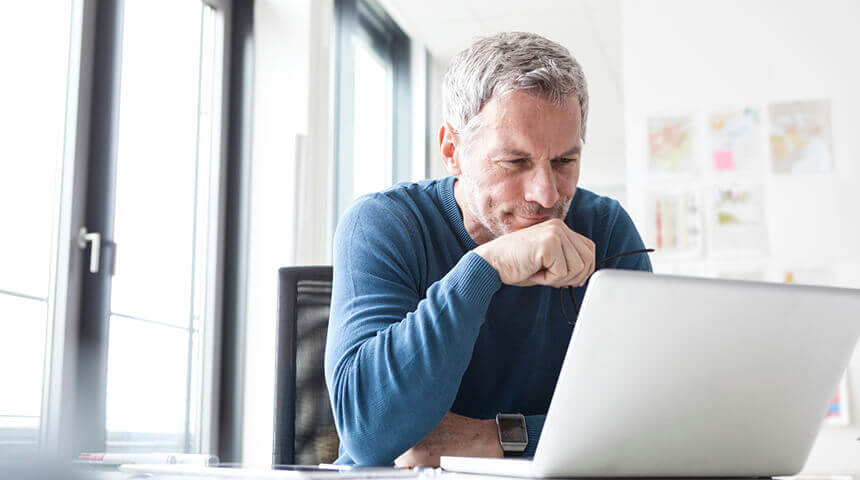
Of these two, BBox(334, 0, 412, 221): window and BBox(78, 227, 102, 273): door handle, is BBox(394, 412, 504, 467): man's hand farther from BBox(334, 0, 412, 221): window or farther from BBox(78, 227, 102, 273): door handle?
BBox(334, 0, 412, 221): window

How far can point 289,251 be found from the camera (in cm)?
277

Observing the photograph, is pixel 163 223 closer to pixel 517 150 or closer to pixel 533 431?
pixel 517 150

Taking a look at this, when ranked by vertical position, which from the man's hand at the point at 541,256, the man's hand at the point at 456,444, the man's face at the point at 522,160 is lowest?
the man's hand at the point at 456,444

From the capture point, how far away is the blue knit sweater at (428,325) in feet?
3.05

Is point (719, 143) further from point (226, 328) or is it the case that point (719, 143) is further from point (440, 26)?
point (226, 328)

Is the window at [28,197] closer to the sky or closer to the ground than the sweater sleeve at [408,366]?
closer to the sky

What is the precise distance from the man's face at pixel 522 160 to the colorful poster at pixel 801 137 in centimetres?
216

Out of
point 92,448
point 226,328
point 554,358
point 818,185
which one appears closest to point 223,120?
point 226,328

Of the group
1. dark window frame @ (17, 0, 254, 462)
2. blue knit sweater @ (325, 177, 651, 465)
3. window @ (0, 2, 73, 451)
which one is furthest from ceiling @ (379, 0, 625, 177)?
blue knit sweater @ (325, 177, 651, 465)

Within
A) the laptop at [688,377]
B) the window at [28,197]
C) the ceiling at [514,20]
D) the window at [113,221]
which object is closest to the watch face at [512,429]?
the laptop at [688,377]

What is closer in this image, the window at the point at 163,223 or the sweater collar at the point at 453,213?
the sweater collar at the point at 453,213

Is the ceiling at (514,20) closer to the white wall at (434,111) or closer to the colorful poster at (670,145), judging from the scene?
the white wall at (434,111)

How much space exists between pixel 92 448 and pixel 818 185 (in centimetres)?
254

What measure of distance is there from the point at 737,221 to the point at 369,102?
1.79 metres
